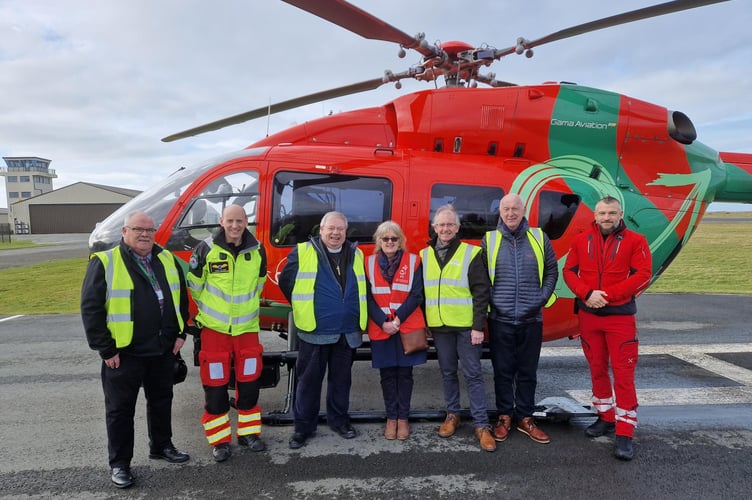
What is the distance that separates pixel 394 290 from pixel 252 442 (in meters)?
1.67

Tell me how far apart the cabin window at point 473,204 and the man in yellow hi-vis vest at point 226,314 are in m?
1.96

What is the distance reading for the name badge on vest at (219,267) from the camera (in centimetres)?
341

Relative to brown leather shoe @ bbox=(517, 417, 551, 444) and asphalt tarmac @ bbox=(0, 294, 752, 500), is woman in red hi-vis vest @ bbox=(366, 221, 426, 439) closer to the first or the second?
asphalt tarmac @ bbox=(0, 294, 752, 500)

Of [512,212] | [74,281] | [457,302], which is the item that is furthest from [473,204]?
[74,281]

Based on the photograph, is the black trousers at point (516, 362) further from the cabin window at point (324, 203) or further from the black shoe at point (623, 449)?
the cabin window at point (324, 203)

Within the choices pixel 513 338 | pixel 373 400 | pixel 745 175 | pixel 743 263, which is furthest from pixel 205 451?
pixel 743 263

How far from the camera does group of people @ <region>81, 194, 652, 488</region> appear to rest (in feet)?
11.3

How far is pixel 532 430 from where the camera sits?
376cm

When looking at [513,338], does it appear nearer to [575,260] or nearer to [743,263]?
[575,260]

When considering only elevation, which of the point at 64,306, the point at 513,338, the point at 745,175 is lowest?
the point at 64,306

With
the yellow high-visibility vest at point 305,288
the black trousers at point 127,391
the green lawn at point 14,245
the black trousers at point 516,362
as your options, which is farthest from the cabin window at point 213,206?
the green lawn at point 14,245

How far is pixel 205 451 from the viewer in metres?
3.64

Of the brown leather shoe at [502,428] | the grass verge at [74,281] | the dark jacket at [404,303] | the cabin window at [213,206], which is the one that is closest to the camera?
the dark jacket at [404,303]

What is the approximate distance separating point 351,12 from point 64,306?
10335 mm
